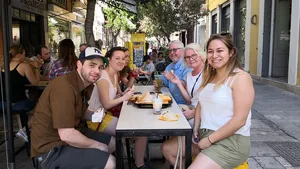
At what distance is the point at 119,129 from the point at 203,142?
688 millimetres

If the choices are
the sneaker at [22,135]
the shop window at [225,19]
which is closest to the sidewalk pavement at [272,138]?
the sneaker at [22,135]

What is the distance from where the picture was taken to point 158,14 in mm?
17016

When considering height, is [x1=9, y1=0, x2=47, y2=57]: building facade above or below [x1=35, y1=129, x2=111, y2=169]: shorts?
above

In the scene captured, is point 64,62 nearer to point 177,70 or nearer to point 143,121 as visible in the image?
point 177,70

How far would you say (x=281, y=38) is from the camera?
34.6ft

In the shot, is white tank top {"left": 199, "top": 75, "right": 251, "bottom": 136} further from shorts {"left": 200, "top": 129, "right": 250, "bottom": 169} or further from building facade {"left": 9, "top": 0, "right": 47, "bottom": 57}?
building facade {"left": 9, "top": 0, "right": 47, "bottom": 57}

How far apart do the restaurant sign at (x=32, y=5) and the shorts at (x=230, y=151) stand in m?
7.43

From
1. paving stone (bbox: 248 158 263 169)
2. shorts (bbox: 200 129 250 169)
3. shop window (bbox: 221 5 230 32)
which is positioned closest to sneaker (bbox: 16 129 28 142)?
shorts (bbox: 200 129 250 169)

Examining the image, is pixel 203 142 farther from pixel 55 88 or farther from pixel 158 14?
pixel 158 14

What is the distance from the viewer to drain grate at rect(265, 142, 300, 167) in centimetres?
376

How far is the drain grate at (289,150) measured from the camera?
12.3ft

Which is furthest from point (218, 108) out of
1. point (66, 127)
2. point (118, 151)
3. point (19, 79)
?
point (19, 79)

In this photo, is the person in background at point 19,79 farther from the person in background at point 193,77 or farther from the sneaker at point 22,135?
the person in background at point 193,77

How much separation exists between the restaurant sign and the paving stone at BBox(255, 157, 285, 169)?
7.20 m
